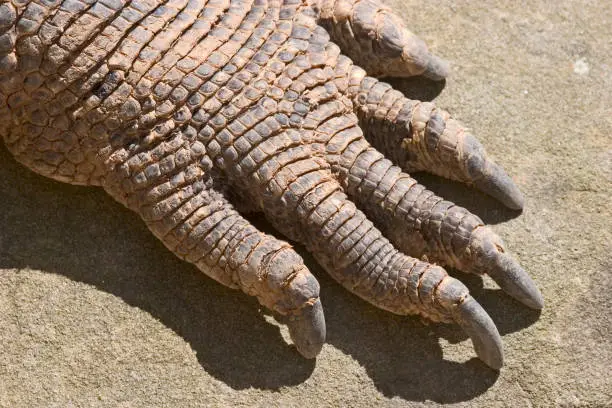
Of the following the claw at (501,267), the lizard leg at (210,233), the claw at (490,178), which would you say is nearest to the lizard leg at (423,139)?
the claw at (490,178)

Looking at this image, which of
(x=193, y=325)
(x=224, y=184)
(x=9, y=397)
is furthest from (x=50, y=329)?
(x=224, y=184)

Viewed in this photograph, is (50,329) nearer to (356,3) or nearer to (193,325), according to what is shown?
(193,325)

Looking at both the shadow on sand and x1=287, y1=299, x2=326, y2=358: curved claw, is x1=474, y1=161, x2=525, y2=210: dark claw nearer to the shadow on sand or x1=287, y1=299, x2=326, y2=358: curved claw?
the shadow on sand

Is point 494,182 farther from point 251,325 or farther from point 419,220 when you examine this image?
point 251,325

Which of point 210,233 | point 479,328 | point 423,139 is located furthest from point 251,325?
point 423,139

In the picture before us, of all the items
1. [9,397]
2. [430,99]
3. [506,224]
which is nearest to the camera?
[9,397]
